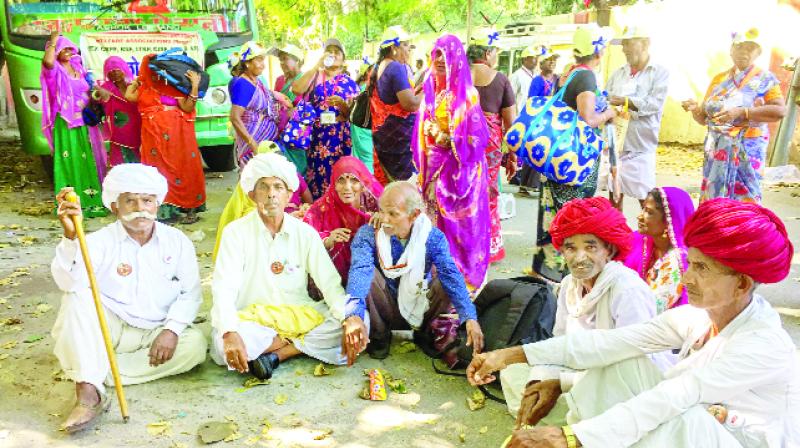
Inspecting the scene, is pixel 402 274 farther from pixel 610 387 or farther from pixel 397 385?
pixel 610 387

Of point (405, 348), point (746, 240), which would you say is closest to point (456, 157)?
point (405, 348)

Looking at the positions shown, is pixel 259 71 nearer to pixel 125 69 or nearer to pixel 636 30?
pixel 125 69

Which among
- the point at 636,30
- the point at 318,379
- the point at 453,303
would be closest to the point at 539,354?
the point at 453,303

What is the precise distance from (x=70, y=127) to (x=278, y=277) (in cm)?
416

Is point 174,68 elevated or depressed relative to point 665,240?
elevated

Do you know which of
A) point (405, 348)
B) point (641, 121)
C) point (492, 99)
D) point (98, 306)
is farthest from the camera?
point (641, 121)

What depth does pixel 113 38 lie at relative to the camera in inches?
297

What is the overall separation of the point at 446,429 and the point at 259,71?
4022mm

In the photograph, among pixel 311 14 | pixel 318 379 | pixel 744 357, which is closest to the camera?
pixel 744 357

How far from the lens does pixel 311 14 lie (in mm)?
19375

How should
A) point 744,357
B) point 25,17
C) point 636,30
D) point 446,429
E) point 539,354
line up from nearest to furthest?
1. point 744,357
2. point 539,354
3. point 446,429
4. point 636,30
5. point 25,17

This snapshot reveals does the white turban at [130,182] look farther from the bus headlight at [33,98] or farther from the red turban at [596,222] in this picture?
the bus headlight at [33,98]

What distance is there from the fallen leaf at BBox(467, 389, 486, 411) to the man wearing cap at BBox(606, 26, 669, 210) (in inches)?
93.1

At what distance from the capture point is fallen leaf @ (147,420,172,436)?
120 inches
